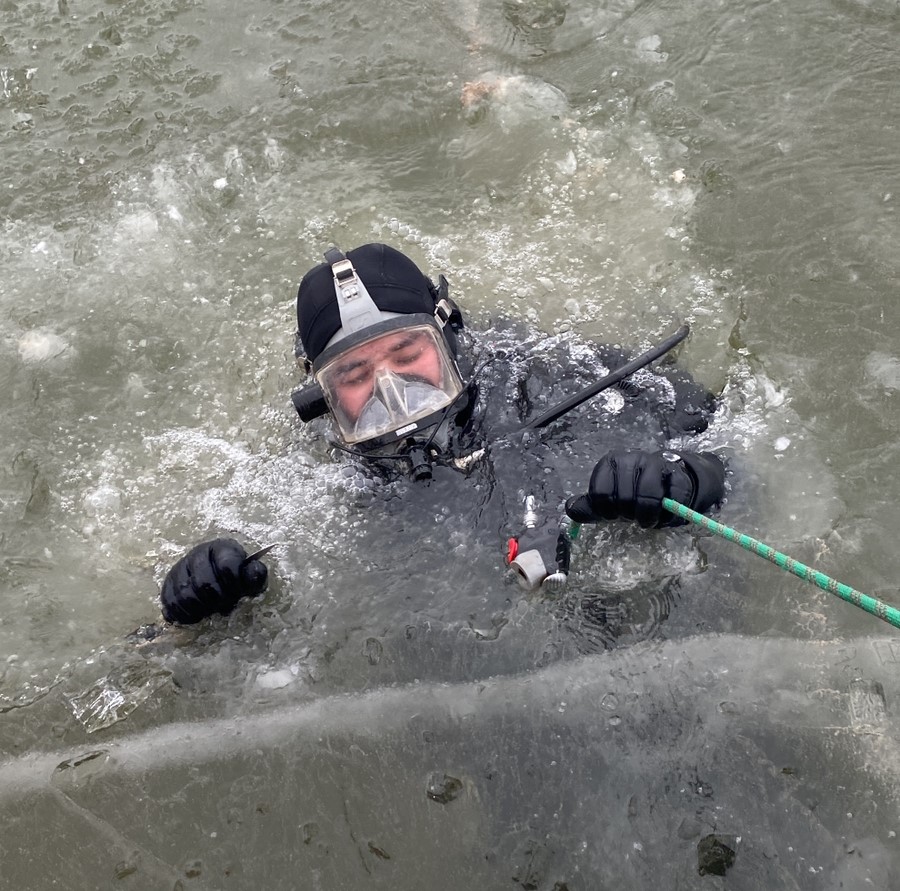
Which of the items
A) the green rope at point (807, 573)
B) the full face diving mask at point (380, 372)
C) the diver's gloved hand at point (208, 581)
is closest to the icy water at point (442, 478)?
the diver's gloved hand at point (208, 581)

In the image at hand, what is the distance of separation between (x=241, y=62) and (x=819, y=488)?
4708 mm

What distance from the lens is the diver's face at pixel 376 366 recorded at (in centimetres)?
365

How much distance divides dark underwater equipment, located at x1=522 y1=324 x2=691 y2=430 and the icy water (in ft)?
0.80

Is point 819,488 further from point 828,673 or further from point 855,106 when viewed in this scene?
point 855,106

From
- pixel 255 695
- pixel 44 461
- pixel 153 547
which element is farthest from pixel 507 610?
pixel 44 461

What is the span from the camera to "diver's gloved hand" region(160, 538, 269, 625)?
348cm

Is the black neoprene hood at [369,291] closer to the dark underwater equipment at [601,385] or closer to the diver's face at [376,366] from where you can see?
the diver's face at [376,366]

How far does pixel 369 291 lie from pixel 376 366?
0.37m

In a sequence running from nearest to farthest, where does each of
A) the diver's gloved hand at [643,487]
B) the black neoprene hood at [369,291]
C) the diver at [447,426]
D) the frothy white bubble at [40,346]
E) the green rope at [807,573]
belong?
the green rope at [807,573] → the diver's gloved hand at [643,487] → the diver at [447,426] → the black neoprene hood at [369,291] → the frothy white bubble at [40,346]

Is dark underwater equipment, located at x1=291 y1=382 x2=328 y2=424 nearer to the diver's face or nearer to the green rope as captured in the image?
the diver's face

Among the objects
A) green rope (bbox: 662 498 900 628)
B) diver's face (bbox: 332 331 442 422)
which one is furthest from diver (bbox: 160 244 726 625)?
green rope (bbox: 662 498 900 628)

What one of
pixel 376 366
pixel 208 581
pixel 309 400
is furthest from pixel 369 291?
pixel 208 581

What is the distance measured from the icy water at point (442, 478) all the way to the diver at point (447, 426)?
172mm

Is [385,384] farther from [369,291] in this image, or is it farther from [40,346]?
[40,346]
